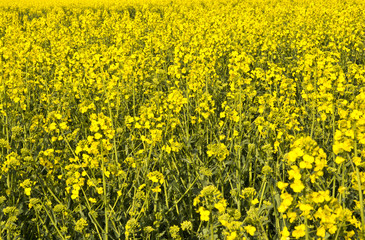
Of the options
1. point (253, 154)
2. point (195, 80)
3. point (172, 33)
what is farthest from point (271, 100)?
point (172, 33)

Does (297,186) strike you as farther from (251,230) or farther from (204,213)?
(204,213)

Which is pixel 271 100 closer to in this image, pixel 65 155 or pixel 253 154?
pixel 253 154

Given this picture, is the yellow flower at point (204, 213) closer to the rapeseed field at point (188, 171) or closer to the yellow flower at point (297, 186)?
the rapeseed field at point (188, 171)

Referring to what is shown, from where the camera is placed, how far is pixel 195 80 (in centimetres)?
470

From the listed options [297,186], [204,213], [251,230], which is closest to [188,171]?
[204,213]

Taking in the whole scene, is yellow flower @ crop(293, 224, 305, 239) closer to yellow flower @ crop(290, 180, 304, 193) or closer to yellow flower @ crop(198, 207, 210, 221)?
yellow flower @ crop(290, 180, 304, 193)

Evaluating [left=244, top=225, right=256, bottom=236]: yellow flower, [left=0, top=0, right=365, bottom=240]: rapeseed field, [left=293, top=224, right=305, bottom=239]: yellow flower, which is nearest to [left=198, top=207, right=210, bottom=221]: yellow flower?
[left=0, top=0, right=365, bottom=240]: rapeseed field

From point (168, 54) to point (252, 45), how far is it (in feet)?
6.45

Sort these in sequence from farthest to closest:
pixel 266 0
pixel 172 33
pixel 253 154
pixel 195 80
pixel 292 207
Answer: pixel 266 0 → pixel 172 33 → pixel 195 80 → pixel 253 154 → pixel 292 207

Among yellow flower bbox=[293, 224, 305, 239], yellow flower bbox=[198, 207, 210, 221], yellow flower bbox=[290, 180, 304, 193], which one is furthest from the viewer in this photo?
yellow flower bbox=[198, 207, 210, 221]

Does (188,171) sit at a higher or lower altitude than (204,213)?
lower

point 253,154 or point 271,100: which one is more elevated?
point 271,100

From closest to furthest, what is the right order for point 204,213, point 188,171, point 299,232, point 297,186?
point 297,186, point 299,232, point 204,213, point 188,171

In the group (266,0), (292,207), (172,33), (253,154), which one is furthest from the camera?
(266,0)
